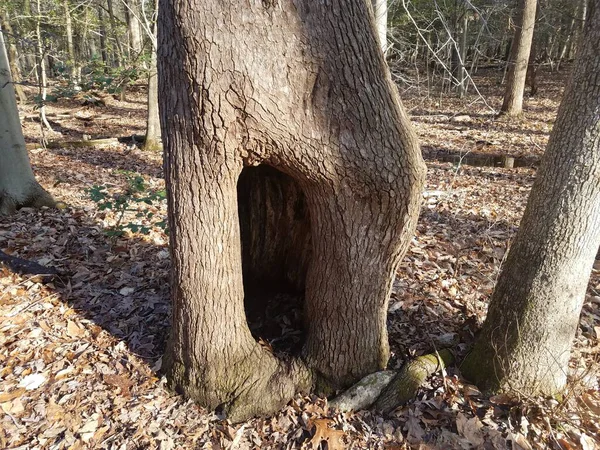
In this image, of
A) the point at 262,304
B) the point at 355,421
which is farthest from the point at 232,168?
the point at 355,421

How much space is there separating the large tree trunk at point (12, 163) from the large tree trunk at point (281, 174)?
12.7 feet

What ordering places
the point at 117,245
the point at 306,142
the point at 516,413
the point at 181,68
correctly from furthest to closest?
the point at 117,245 → the point at 516,413 → the point at 306,142 → the point at 181,68

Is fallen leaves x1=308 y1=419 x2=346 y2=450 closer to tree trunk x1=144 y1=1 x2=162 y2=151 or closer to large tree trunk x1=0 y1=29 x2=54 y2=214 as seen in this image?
large tree trunk x1=0 y1=29 x2=54 y2=214

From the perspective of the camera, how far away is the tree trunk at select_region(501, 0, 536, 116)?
12.1 m

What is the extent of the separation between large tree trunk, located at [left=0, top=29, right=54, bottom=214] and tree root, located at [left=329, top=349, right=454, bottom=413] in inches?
192

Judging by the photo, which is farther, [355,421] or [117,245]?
[117,245]

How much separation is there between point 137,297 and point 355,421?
7.48 feet

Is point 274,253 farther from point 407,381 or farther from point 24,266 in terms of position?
point 24,266

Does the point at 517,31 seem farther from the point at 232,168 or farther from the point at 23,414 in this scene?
the point at 23,414

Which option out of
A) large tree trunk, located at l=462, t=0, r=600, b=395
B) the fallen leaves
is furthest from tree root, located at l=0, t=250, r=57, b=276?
large tree trunk, located at l=462, t=0, r=600, b=395

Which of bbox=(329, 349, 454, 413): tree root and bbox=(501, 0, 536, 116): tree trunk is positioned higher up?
bbox=(501, 0, 536, 116): tree trunk

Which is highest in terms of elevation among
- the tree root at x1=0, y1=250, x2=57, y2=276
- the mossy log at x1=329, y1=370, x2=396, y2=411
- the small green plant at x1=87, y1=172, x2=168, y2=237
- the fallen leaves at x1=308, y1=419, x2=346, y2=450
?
the small green plant at x1=87, y1=172, x2=168, y2=237

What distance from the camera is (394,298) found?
12.9 ft

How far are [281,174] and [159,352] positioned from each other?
1768 mm
